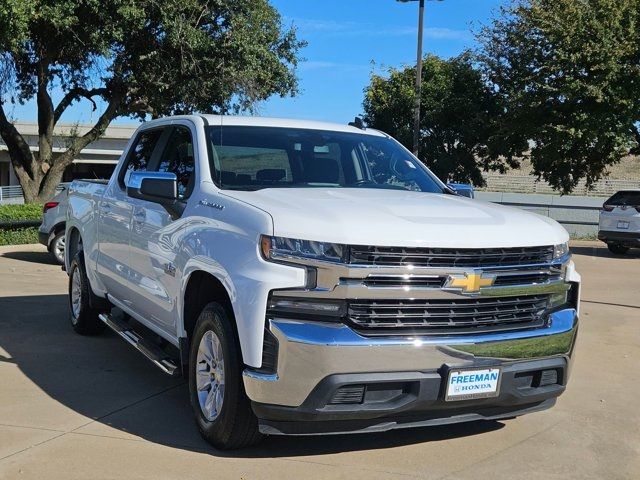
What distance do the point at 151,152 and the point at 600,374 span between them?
4.38 m

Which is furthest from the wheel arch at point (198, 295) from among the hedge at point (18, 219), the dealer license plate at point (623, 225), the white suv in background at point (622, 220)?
the dealer license plate at point (623, 225)

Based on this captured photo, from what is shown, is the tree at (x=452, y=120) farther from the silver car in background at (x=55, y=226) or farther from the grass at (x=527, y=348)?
the grass at (x=527, y=348)

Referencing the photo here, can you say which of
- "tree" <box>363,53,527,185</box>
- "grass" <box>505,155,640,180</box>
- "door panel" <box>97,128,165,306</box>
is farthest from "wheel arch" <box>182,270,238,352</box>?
"grass" <box>505,155,640,180</box>

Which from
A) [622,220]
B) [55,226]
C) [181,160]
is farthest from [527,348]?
[622,220]

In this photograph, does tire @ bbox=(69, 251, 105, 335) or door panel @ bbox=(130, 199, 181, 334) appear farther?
tire @ bbox=(69, 251, 105, 335)

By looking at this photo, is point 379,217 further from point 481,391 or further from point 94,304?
point 94,304

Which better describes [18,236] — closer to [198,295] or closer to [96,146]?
[198,295]

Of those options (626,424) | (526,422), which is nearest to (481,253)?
(526,422)

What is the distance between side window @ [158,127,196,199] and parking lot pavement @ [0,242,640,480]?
1579 millimetres

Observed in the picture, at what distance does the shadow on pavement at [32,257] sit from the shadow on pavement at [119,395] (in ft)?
19.0

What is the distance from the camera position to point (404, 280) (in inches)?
157

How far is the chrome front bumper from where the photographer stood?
152 inches

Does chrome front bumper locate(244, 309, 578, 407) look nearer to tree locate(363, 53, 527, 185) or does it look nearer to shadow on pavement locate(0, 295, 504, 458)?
shadow on pavement locate(0, 295, 504, 458)

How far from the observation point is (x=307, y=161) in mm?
5520
